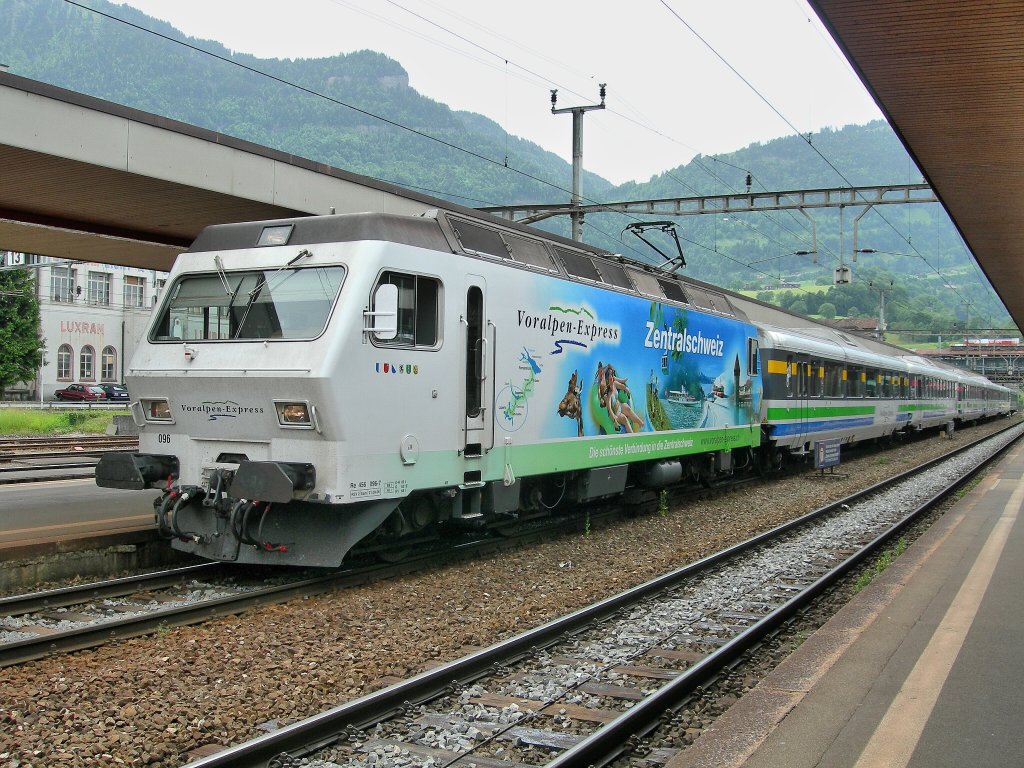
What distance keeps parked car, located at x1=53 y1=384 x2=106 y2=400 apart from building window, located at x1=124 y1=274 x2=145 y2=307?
8.81 m

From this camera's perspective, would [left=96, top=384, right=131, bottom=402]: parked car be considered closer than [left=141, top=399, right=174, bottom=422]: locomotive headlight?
No

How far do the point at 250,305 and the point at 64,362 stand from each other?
52.1 m

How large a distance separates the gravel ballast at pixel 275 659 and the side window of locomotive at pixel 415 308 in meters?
2.34

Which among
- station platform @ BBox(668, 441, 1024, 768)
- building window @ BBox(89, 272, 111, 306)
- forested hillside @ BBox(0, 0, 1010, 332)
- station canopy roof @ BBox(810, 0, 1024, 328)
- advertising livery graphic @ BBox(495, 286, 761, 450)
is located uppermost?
forested hillside @ BBox(0, 0, 1010, 332)

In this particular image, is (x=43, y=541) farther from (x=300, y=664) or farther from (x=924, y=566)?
(x=924, y=566)

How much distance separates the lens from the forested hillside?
7950 centimetres

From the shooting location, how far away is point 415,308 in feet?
29.2

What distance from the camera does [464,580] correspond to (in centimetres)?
923

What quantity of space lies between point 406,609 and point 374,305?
2672 millimetres

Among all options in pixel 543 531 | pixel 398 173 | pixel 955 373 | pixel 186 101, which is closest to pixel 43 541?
pixel 543 531

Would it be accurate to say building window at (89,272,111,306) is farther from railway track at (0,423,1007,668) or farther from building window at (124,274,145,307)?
railway track at (0,423,1007,668)

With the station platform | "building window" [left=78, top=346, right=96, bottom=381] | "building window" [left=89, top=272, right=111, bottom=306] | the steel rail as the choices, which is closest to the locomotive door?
the steel rail

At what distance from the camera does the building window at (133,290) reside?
2288 inches

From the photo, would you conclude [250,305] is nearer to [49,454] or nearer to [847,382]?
[49,454]
